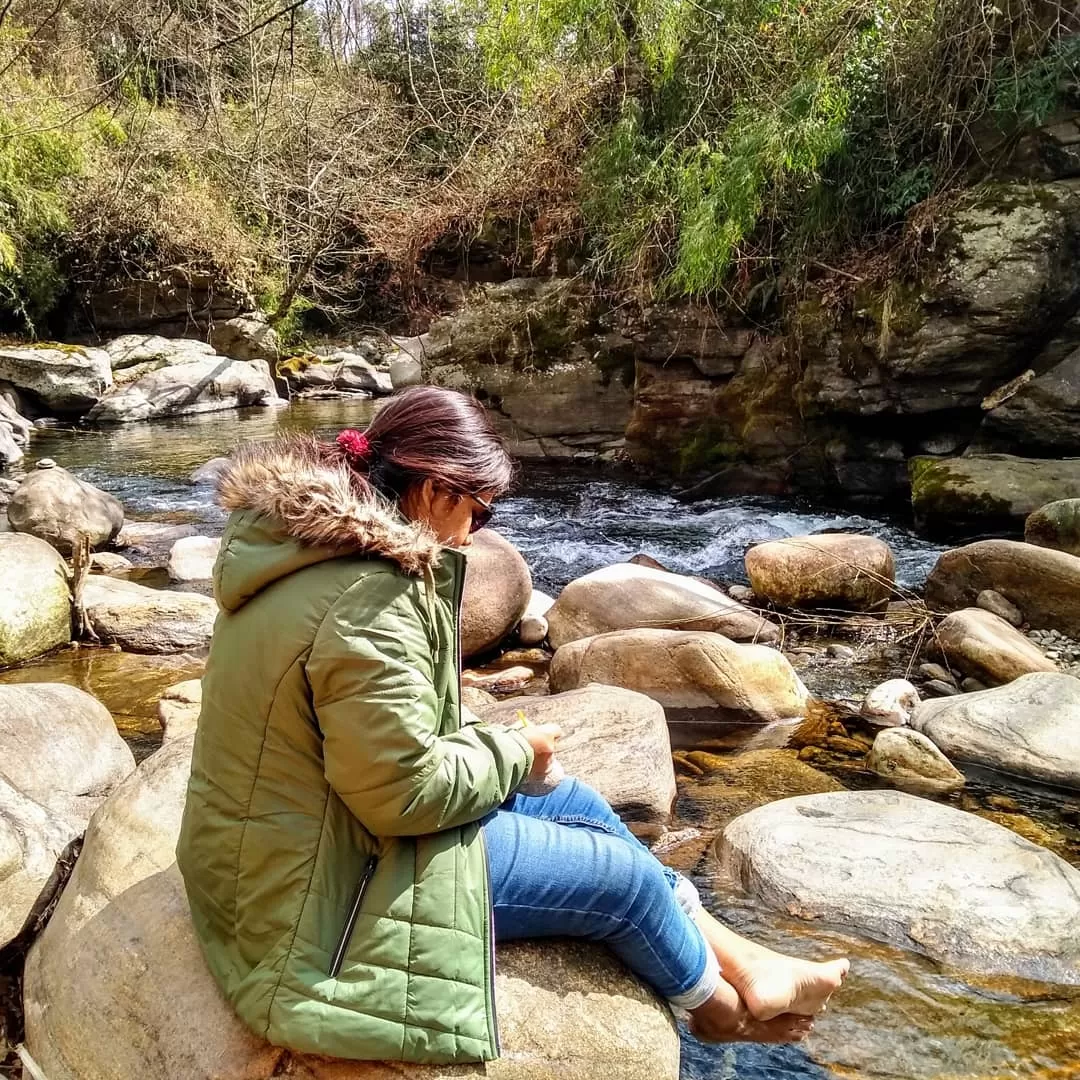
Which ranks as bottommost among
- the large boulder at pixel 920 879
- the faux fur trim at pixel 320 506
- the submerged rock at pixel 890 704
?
the submerged rock at pixel 890 704

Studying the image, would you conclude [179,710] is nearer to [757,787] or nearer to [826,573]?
[757,787]

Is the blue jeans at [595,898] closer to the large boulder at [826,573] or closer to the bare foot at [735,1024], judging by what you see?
the bare foot at [735,1024]

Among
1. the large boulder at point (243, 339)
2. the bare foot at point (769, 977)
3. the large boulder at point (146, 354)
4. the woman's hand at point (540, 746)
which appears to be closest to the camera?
the woman's hand at point (540, 746)

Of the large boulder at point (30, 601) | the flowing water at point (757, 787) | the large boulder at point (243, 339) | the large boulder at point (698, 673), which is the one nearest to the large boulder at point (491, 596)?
the large boulder at point (698, 673)

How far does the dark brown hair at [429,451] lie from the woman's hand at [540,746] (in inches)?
21.9

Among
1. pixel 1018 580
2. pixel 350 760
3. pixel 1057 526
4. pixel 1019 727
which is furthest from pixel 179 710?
pixel 1057 526

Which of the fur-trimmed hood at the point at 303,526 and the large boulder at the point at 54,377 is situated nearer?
the fur-trimmed hood at the point at 303,526

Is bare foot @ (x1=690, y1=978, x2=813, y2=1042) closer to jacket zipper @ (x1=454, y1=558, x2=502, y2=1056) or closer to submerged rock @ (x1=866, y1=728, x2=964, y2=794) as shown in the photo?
jacket zipper @ (x1=454, y1=558, x2=502, y2=1056)

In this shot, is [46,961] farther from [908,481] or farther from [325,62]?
[908,481]

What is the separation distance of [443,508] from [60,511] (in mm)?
6849

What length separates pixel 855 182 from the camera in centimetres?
790

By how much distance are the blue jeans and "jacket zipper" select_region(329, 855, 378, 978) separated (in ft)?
0.89

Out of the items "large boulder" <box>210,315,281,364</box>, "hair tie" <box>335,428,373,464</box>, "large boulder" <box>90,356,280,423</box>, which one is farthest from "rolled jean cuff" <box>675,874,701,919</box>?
"large boulder" <box>210,315,281,364</box>

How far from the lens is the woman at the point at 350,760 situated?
141 centimetres
